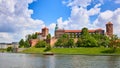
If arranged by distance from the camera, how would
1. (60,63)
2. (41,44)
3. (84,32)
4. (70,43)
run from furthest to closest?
(41,44) → (84,32) → (70,43) → (60,63)

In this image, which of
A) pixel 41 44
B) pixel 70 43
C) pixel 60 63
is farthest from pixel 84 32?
pixel 60 63

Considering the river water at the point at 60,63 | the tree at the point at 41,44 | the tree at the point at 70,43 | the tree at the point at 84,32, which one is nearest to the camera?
the river water at the point at 60,63

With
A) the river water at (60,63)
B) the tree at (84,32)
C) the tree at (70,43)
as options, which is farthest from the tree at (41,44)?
the river water at (60,63)

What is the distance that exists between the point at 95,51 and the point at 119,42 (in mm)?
11544

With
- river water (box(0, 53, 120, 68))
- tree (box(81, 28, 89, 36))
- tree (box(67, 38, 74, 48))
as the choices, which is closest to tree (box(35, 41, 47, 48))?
tree (box(67, 38, 74, 48))

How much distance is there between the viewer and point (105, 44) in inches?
5842

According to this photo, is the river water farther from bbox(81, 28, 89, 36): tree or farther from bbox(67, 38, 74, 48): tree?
bbox(81, 28, 89, 36): tree

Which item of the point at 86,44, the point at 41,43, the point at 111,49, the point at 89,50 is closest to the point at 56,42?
the point at 41,43

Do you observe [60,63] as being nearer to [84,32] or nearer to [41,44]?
[84,32]

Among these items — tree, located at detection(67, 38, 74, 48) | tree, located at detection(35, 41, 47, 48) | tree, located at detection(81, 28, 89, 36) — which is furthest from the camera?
tree, located at detection(35, 41, 47, 48)

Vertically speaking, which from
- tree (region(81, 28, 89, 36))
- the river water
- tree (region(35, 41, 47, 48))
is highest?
tree (region(81, 28, 89, 36))

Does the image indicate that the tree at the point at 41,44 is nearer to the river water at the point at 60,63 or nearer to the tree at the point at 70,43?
the tree at the point at 70,43

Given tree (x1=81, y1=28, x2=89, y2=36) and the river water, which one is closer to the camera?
the river water

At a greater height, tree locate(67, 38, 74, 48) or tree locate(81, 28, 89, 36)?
tree locate(81, 28, 89, 36)
